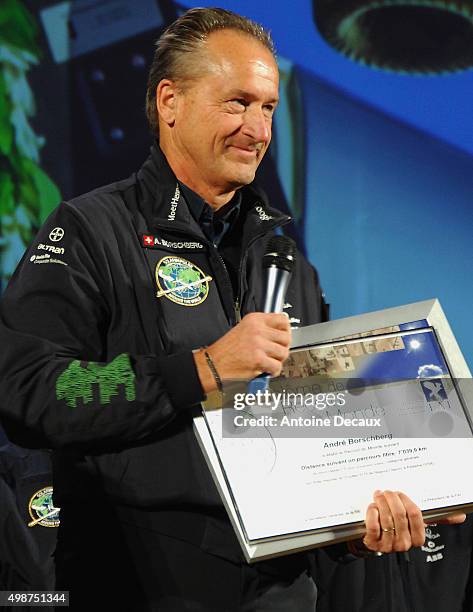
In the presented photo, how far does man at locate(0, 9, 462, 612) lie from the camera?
1401 millimetres

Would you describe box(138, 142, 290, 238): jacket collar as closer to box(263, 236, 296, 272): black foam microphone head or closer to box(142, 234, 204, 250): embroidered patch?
box(142, 234, 204, 250): embroidered patch

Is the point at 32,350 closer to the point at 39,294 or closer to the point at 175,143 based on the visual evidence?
the point at 39,294

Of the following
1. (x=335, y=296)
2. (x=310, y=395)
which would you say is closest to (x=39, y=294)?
(x=310, y=395)

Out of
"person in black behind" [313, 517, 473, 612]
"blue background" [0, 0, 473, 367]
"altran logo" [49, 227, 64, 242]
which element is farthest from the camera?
"blue background" [0, 0, 473, 367]

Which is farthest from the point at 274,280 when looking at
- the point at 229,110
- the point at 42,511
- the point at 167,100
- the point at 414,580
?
the point at 42,511

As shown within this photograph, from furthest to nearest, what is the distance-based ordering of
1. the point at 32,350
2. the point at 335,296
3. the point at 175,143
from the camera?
1. the point at 335,296
2. the point at 175,143
3. the point at 32,350

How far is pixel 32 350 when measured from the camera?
1.44m

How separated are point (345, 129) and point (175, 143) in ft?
4.33

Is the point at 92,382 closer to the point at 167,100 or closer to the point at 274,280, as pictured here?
the point at 274,280

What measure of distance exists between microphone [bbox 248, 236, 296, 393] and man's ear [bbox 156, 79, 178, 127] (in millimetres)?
524

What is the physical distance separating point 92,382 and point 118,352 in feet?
0.53

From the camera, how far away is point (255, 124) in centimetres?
173

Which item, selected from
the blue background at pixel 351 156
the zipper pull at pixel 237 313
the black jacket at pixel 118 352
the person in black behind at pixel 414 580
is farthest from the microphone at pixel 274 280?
the blue background at pixel 351 156

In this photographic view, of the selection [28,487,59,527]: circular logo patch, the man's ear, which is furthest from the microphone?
[28,487,59,527]: circular logo patch
